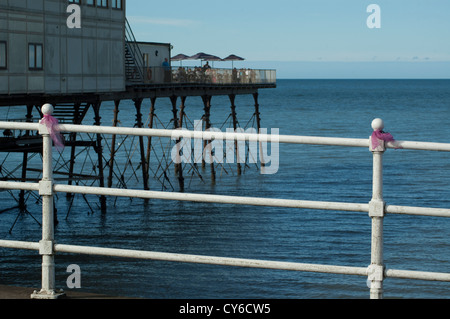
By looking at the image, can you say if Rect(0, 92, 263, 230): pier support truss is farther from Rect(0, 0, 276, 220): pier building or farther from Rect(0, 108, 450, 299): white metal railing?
Rect(0, 108, 450, 299): white metal railing

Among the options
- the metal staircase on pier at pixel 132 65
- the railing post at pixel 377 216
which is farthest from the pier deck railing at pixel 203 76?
the railing post at pixel 377 216

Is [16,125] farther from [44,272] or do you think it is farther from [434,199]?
[434,199]

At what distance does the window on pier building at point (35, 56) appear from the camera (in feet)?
87.8

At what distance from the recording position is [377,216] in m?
4.85

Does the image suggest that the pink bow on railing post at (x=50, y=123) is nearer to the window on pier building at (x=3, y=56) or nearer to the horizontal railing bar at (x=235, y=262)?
the horizontal railing bar at (x=235, y=262)

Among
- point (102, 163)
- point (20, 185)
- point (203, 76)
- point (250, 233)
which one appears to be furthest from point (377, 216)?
point (203, 76)

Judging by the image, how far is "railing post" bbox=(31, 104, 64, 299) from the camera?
211 inches

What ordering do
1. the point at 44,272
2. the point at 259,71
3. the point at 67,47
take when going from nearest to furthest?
the point at 44,272, the point at 67,47, the point at 259,71

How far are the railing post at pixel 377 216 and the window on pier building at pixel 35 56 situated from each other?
76.3 ft

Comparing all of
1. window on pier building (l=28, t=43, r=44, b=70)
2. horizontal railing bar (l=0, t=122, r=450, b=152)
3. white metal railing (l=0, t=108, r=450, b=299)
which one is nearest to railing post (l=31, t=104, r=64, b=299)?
white metal railing (l=0, t=108, r=450, b=299)

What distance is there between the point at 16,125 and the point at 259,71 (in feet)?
152

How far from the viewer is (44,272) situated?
5.43 metres
